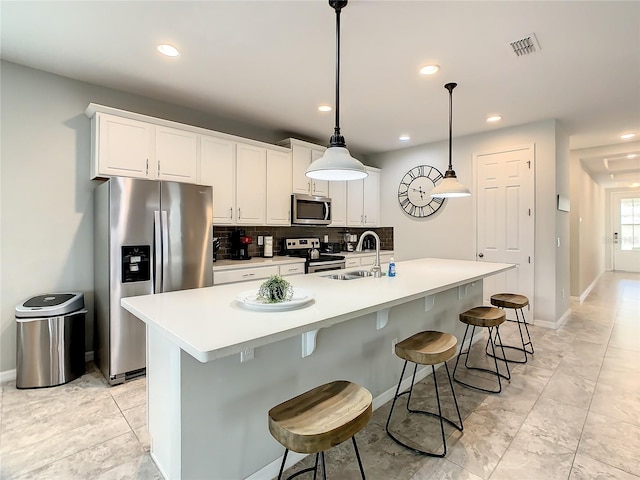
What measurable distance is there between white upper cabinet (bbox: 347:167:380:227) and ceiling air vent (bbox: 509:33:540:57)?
3061 millimetres

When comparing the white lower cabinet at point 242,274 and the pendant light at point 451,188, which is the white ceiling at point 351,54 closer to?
the pendant light at point 451,188

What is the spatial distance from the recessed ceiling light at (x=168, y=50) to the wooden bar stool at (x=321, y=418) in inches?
99.9

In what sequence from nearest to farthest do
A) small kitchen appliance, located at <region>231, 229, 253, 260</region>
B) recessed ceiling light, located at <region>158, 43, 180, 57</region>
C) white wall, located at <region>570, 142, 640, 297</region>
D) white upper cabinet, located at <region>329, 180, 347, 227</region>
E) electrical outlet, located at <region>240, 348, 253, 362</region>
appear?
electrical outlet, located at <region>240, 348, 253, 362</region>
recessed ceiling light, located at <region>158, 43, 180, 57</region>
small kitchen appliance, located at <region>231, 229, 253, 260</region>
white upper cabinet, located at <region>329, 180, 347, 227</region>
white wall, located at <region>570, 142, 640, 297</region>

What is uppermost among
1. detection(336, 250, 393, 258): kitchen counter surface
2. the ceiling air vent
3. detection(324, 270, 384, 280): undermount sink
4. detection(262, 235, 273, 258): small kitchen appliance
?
the ceiling air vent

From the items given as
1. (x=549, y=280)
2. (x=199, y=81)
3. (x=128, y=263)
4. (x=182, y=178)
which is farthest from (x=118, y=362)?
(x=549, y=280)

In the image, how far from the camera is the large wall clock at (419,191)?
5129 millimetres

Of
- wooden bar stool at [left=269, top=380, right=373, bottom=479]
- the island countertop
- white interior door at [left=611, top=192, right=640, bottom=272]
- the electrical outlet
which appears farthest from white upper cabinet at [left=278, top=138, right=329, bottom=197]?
white interior door at [left=611, top=192, right=640, bottom=272]

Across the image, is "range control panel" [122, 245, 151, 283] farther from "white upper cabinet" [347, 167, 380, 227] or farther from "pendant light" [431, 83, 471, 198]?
"white upper cabinet" [347, 167, 380, 227]


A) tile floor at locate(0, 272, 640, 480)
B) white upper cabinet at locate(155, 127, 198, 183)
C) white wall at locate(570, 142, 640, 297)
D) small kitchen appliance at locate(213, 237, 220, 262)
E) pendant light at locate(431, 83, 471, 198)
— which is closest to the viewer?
tile floor at locate(0, 272, 640, 480)

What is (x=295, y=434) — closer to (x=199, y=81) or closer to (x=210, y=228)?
(x=210, y=228)

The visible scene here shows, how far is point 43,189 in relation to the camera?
2.86m

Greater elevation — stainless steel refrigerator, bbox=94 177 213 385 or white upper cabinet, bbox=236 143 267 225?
white upper cabinet, bbox=236 143 267 225

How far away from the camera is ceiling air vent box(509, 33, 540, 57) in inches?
91.2

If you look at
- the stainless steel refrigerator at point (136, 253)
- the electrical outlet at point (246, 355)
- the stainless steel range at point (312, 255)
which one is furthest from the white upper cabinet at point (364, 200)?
the electrical outlet at point (246, 355)
